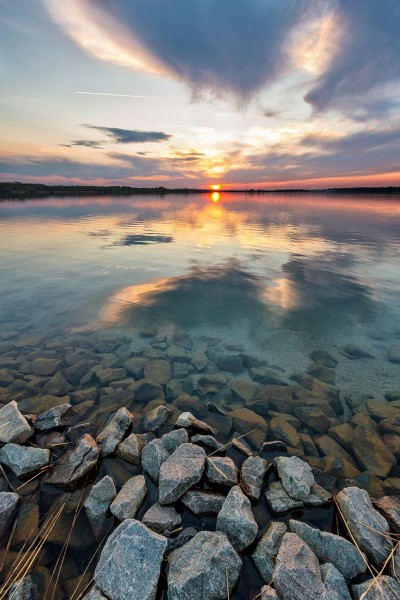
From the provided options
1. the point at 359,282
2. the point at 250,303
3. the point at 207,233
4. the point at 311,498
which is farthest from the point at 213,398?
the point at 207,233

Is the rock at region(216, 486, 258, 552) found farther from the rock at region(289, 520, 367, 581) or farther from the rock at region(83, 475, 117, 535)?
the rock at region(83, 475, 117, 535)

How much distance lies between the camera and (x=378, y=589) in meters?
3.80

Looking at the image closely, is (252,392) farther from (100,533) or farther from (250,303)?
(250,303)

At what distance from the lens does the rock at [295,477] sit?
5.23 metres

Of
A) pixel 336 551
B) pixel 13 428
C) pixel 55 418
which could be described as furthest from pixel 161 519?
pixel 13 428

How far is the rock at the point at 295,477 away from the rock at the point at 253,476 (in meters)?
0.33

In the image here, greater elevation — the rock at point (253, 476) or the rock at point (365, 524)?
the rock at point (365, 524)

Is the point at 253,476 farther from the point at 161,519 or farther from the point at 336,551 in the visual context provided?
the point at 161,519

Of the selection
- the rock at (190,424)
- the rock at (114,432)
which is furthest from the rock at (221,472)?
the rock at (114,432)

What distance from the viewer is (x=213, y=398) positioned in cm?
838

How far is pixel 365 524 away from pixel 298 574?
1627mm

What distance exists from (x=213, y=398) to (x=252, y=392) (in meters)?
1.24

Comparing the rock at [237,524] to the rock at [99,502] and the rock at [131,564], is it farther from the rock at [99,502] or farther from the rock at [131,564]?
the rock at [99,502]

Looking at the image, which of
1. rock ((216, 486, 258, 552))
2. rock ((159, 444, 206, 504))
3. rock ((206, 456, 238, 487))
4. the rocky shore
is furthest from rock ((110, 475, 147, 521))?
rock ((216, 486, 258, 552))
